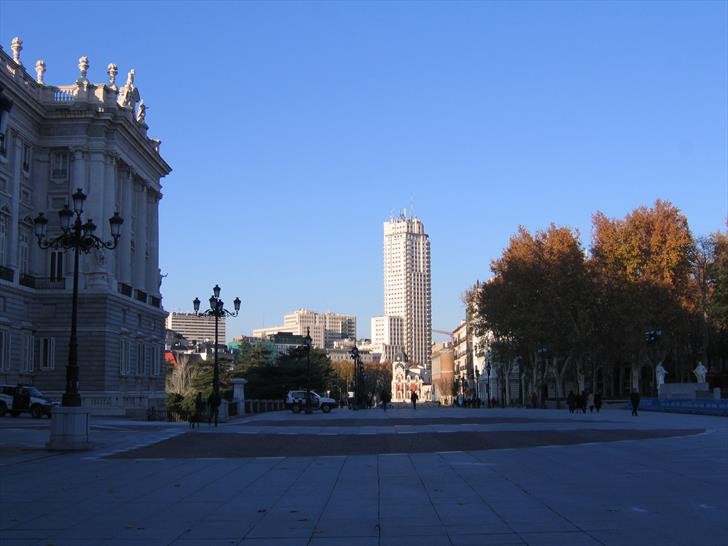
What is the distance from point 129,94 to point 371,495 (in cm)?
5966

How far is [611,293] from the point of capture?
73.9 metres

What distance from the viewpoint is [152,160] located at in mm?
71312

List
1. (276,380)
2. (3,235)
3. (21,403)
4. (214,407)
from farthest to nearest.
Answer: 1. (276,380)
2. (3,235)
3. (21,403)
4. (214,407)

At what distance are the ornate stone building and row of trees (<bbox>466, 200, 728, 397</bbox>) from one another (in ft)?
107

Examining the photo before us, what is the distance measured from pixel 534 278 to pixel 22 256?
42.0 m

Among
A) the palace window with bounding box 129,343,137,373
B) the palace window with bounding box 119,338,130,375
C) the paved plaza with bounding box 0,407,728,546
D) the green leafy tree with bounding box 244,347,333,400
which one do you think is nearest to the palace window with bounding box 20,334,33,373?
the palace window with bounding box 119,338,130,375

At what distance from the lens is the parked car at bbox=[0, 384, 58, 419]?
44094 millimetres

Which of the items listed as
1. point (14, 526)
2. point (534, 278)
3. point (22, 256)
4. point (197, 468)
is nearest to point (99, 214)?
point (22, 256)

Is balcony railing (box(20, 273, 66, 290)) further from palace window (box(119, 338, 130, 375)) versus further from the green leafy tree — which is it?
the green leafy tree

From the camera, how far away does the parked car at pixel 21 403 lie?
44094 millimetres

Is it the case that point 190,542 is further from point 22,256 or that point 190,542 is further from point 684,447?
point 22,256

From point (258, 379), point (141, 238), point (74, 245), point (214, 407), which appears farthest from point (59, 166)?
point (74, 245)

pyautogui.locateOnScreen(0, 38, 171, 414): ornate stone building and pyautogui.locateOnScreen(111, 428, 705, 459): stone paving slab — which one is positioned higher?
pyautogui.locateOnScreen(0, 38, 171, 414): ornate stone building

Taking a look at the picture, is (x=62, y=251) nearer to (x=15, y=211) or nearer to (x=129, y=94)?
(x=15, y=211)
